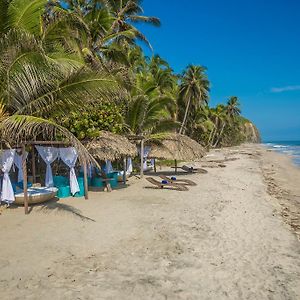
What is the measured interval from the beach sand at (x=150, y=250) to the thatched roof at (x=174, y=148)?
6553mm

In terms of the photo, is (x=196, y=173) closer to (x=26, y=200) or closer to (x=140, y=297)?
(x=26, y=200)

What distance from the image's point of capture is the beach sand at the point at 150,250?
180 inches

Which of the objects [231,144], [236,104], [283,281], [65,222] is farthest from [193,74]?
[231,144]

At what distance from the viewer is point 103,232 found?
709cm

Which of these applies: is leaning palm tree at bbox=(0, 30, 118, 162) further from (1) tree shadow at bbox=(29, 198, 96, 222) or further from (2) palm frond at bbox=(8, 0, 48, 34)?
(1) tree shadow at bbox=(29, 198, 96, 222)

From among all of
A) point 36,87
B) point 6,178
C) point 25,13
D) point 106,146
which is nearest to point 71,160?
point 106,146

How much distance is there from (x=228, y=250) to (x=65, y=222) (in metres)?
3.98

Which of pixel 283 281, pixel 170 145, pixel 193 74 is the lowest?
pixel 283 281

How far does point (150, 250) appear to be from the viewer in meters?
6.09

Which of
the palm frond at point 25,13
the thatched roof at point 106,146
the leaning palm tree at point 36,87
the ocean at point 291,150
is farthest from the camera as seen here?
the ocean at point 291,150

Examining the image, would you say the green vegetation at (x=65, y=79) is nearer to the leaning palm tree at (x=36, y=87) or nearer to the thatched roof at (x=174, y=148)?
the leaning palm tree at (x=36, y=87)

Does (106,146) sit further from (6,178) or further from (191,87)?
(191,87)

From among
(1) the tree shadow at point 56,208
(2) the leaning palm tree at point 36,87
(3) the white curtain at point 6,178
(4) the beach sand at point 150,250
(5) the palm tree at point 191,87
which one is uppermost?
(5) the palm tree at point 191,87

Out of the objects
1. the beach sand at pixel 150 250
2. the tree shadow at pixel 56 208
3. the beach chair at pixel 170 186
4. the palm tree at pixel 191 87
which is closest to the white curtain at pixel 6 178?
the beach sand at pixel 150 250
